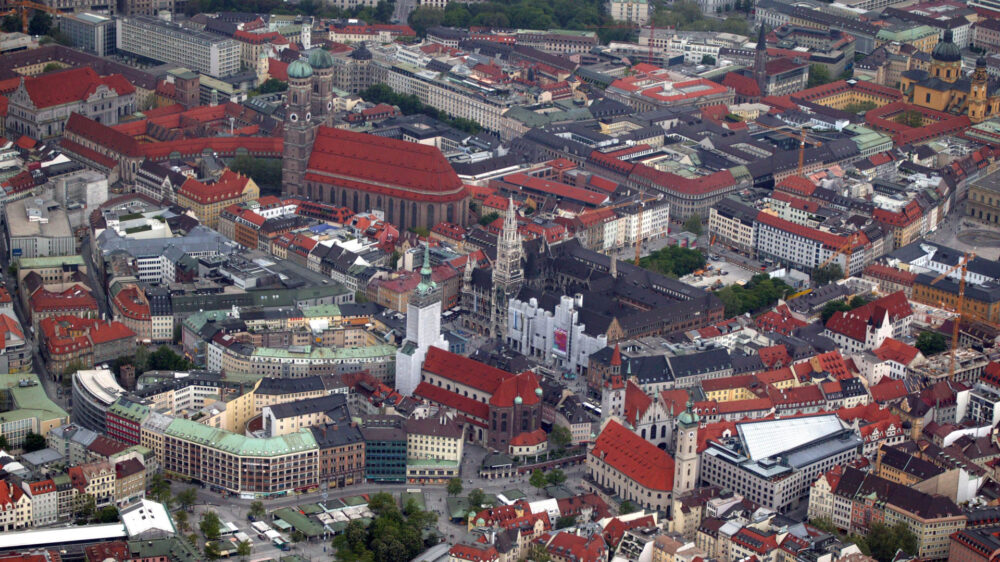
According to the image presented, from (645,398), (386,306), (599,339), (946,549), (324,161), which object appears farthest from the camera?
(324,161)

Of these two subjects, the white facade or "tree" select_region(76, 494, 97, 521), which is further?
the white facade

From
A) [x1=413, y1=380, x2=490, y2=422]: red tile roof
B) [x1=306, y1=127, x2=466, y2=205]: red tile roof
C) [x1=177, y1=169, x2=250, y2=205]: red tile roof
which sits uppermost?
[x1=306, y1=127, x2=466, y2=205]: red tile roof

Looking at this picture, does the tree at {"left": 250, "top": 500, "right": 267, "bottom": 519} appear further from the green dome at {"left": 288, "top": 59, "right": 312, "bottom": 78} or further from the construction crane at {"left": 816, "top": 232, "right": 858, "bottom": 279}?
the green dome at {"left": 288, "top": 59, "right": 312, "bottom": 78}

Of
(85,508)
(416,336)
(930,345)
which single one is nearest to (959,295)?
(930,345)

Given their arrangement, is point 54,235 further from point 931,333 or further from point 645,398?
point 931,333

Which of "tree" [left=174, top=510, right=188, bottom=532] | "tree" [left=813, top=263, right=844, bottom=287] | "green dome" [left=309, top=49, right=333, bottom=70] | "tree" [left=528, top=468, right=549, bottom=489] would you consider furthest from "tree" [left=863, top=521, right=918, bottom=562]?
"green dome" [left=309, top=49, right=333, bottom=70]

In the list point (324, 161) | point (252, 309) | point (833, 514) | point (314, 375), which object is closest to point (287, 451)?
point (314, 375)

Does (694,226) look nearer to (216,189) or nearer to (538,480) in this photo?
(216,189)
